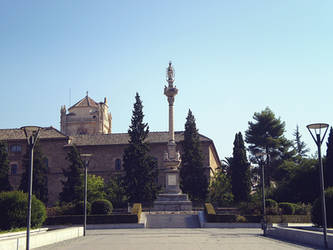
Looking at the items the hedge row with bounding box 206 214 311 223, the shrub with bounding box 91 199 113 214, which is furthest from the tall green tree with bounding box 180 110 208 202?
the hedge row with bounding box 206 214 311 223

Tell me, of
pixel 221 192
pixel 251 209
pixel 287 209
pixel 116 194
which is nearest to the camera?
pixel 287 209

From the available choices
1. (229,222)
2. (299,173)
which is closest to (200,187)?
(299,173)

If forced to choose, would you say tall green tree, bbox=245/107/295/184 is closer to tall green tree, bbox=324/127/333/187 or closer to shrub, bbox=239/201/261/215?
tall green tree, bbox=324/127/333/187

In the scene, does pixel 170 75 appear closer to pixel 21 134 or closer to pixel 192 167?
pixel 192 167

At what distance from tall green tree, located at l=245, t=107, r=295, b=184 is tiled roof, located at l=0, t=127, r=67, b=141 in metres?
27.1

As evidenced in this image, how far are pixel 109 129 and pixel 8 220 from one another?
7878cm

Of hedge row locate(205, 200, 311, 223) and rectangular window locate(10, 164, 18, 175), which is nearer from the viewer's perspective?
hedge row locate(205, 200, 311, 223)

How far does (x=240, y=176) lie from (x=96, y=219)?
21.1 metres

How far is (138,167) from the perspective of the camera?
5072 cm

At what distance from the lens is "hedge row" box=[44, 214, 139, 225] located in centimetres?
3416

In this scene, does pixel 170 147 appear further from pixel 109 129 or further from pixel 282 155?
pixel 109 129

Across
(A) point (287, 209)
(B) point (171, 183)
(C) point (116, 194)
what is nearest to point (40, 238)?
(A) point (287, 209)

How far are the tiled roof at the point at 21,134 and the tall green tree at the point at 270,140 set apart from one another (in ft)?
88.9

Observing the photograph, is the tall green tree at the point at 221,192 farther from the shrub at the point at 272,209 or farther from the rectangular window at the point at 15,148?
the rectangular window at the point at 15,148
